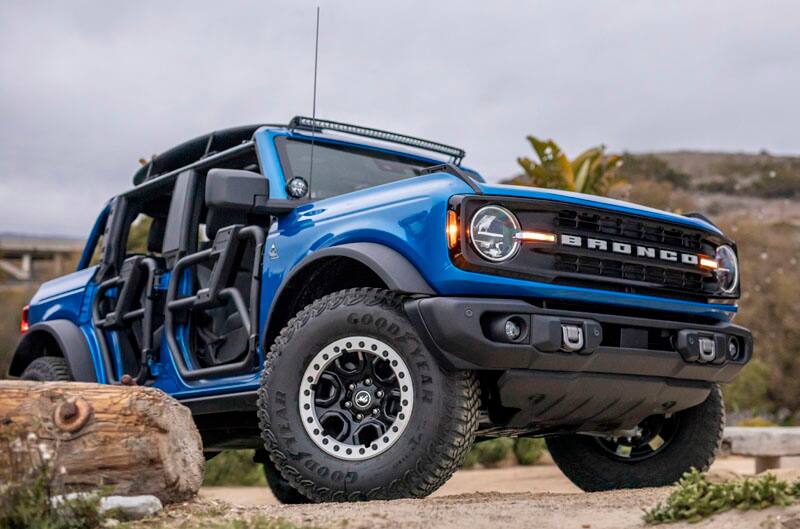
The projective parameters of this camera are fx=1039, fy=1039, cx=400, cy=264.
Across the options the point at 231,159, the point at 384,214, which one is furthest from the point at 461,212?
the point at 231,159

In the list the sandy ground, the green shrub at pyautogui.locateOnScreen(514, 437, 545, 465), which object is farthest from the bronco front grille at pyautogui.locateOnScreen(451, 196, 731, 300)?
the green shrub at pyautogui.locateOnScreen(514, 437, 545, 465)

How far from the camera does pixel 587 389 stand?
457 centimetres

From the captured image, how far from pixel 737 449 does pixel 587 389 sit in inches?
222

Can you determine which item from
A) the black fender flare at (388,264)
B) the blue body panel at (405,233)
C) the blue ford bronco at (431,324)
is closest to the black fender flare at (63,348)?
the blue ford bronco at (431,324)

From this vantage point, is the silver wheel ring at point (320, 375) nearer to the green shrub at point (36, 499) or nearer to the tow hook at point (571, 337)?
the tow hook at point (571, 337)

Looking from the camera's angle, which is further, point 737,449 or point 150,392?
point 737,449

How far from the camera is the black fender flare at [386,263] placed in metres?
4.43

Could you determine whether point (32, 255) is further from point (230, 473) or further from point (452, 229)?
point (452, 229)

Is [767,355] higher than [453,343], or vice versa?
[453,343]

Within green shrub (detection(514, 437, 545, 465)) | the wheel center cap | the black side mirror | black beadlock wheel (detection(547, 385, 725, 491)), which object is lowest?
green shrub (detection(514, 437, 545, 465))

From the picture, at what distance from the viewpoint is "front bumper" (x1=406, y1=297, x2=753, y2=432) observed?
169 inches

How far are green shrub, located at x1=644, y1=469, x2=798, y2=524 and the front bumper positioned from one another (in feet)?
2.44

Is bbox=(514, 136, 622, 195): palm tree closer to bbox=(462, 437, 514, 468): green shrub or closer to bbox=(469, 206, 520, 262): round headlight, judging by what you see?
bbox=(462, 437, 514, 468): green shrub

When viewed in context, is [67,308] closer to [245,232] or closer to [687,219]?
[245,232]
